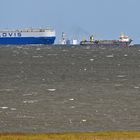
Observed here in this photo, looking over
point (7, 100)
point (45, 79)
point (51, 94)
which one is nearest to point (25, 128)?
point (7, 100)

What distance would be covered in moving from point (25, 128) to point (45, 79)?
40.8 metres

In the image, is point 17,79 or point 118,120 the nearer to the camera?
point 118,120

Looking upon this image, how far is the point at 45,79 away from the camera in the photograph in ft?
249

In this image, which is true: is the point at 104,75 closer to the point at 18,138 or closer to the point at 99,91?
the point at 99,91

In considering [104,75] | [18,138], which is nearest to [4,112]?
[18,138]

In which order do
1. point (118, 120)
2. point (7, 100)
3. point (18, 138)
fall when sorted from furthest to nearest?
point (7, 100), point (118, 120), point (18, 138)

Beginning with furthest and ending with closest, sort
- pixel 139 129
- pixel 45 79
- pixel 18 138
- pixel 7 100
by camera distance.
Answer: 1. pixel 45 79
2. pixel 7 100
3. pixel 139 129
4. pixel 18 138

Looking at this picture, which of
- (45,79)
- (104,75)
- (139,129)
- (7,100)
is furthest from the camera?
(104,75)

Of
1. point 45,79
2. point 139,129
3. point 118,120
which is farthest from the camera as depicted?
point 45,79

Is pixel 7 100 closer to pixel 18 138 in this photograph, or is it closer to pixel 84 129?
pixel 84 129

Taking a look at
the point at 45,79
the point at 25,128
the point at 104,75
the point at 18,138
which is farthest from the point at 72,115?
the point at 104,75

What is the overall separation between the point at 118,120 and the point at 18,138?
477 inches

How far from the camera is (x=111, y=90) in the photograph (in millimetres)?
60031

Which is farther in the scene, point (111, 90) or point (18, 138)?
point (111, 90)
